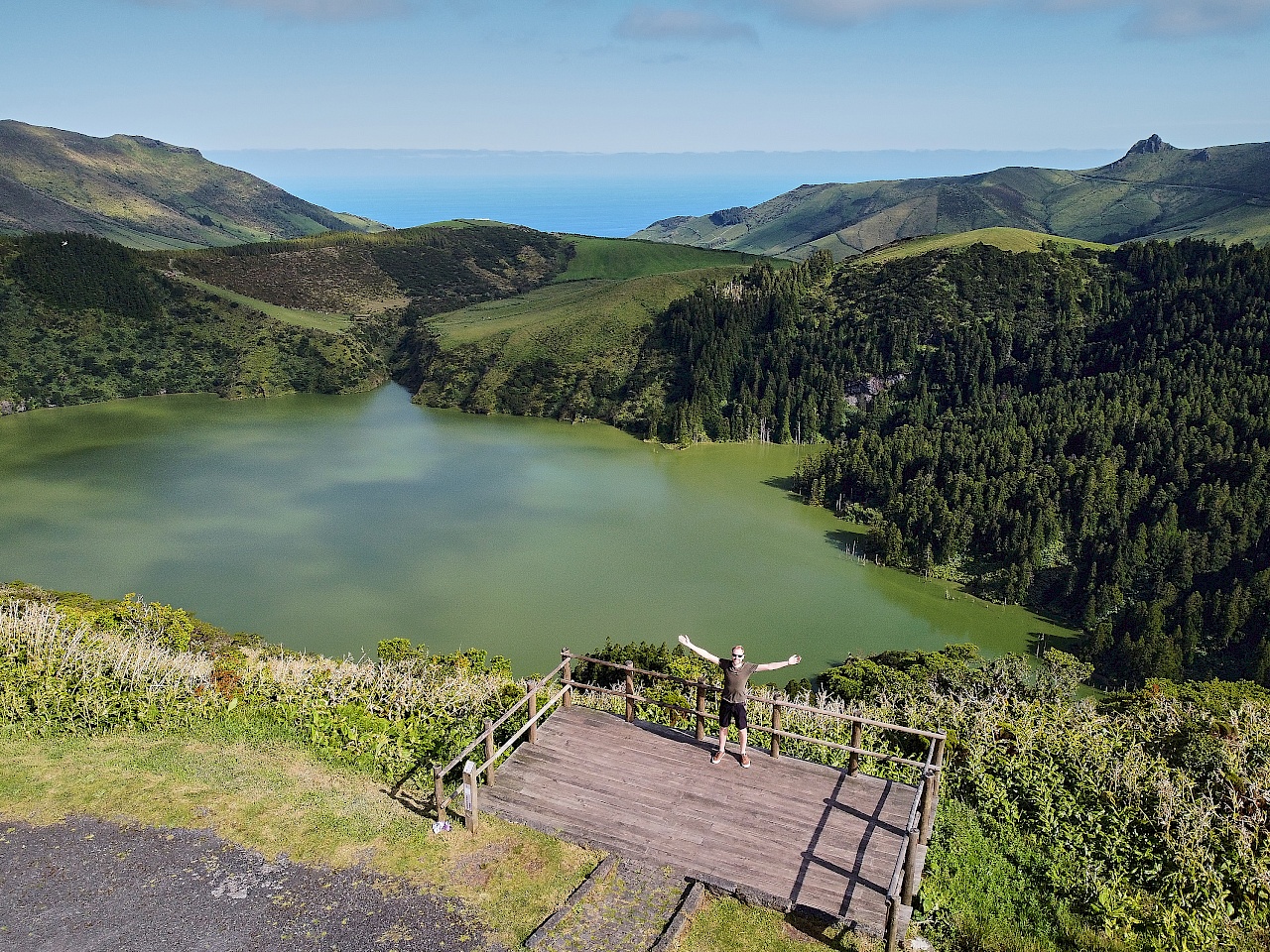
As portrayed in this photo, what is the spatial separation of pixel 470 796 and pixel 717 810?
17.2 feet

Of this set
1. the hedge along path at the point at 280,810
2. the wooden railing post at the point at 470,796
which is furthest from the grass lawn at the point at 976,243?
the wooden railing post at the point at 470,796

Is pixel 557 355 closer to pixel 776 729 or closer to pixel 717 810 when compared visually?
pixel 776 729

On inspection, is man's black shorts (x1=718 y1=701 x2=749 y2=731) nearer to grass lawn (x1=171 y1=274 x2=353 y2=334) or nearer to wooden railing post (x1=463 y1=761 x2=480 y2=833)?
wooden railing post (x1=463 y1=761 x2=480 y2=833)

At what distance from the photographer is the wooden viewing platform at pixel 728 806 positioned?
15523 mm

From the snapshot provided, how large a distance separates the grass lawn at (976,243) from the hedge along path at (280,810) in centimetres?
16288

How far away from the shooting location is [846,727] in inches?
971

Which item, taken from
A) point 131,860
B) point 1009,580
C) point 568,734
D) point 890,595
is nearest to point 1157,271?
point 1009,580

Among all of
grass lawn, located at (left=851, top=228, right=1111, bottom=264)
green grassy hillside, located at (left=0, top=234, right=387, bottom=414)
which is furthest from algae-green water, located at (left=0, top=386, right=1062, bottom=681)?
grass lawn, located at (left=851, top=228, right=1111, bottom=264)

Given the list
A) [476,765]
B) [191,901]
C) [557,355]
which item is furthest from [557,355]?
[191,901]

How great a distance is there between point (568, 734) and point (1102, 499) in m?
80.7

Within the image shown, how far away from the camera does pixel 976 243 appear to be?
158375 millimetres

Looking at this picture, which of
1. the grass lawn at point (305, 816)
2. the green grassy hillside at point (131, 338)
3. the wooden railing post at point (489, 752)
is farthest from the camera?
the green grassy hillside at point (131, 338)

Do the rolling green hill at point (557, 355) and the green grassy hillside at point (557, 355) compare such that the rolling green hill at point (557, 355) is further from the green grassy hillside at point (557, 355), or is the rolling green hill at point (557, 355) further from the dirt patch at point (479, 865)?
the dirt patch at point (479, 865)

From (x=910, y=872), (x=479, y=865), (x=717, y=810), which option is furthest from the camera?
(x=717, y=810)
